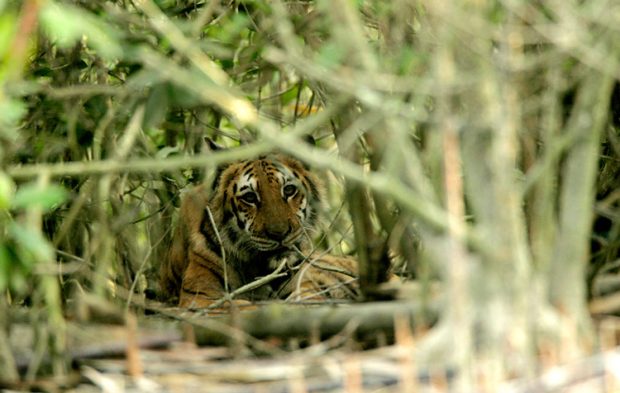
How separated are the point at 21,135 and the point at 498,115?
271 cm

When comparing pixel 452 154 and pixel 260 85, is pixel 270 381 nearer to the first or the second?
pixel 452 154

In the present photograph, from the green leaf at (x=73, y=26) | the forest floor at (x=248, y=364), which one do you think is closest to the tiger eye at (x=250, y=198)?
the forest floor at (x=248, y=364)

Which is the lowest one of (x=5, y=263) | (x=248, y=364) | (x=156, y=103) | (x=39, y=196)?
(x=248, y=364)

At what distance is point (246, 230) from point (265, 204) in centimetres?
21

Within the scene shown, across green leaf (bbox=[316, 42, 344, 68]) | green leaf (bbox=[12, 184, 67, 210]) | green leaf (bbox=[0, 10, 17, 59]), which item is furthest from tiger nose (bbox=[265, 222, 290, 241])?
green leaf (bbox=[0, 10, 17, 59])

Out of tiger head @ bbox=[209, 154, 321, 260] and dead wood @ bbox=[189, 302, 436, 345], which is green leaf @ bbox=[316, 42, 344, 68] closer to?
dead wood @ bbox=[189, 302, 436, 345]

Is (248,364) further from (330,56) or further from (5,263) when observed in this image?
(330,56)

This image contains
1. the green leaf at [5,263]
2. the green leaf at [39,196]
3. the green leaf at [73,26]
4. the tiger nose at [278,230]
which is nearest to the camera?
the green leaf at [73,26]

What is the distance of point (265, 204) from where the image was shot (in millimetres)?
6633

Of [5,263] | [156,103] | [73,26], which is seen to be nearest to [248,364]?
[5,263]

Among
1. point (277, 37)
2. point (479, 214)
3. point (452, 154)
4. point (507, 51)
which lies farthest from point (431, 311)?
point (277, 37)

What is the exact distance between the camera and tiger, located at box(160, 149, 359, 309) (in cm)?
654

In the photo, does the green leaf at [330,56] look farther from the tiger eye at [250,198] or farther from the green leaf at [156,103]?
the tiger eye at [250,198]

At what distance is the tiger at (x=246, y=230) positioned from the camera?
6.54m
